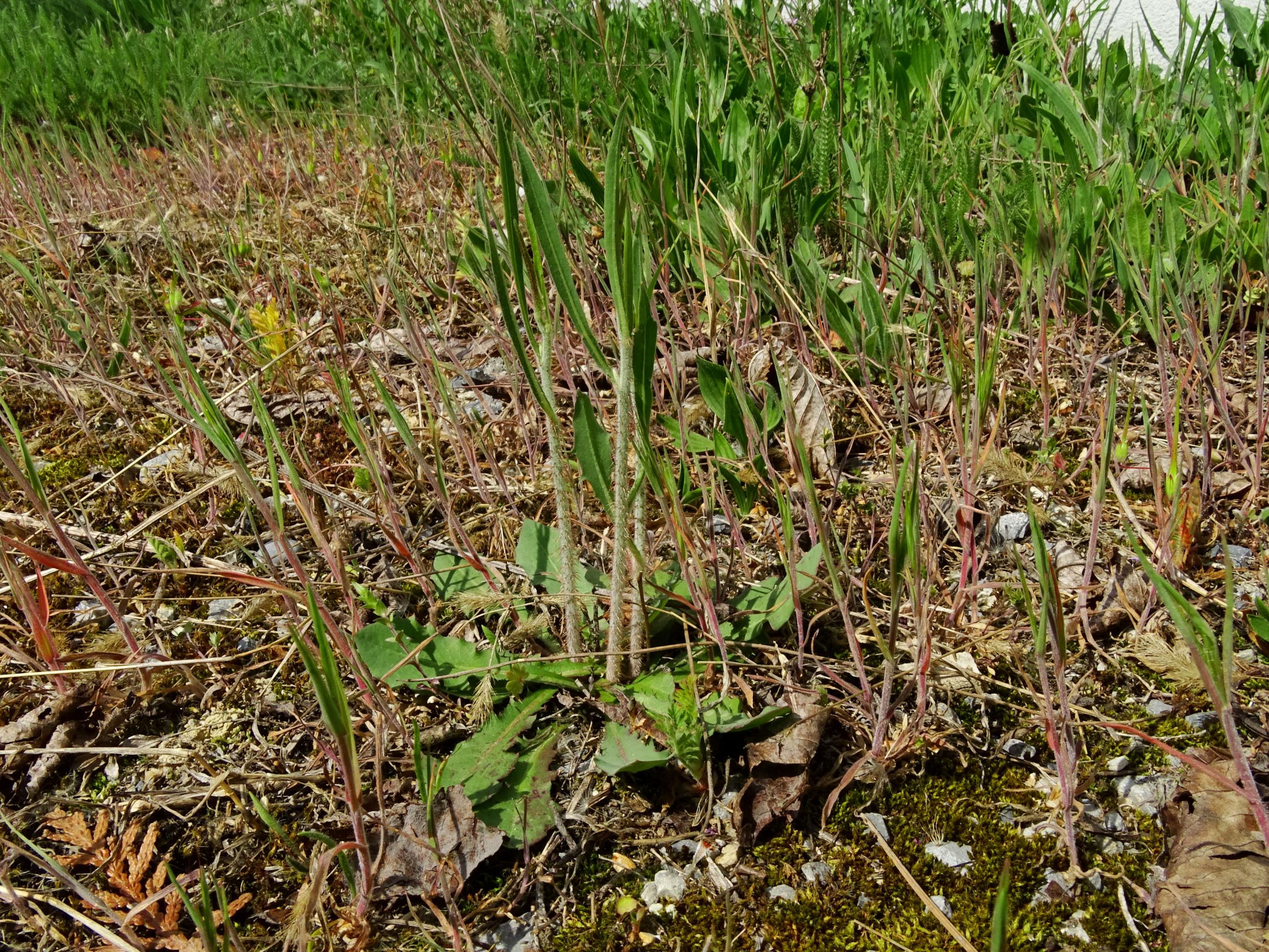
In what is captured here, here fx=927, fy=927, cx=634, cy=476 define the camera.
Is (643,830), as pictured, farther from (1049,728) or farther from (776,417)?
(776,417)

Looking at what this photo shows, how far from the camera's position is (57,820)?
131 cm

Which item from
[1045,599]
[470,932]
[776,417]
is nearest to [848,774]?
[1045,599]

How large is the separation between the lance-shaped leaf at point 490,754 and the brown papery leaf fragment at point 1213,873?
0.83 meters

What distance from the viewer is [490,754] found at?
131cm

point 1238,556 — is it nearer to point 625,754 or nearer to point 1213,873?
point 1213,873

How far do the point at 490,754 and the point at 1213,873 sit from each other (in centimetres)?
91

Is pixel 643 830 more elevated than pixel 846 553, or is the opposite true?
pixel 846 553

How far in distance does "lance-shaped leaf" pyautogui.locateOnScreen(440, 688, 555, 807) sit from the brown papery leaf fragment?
32.7 inches

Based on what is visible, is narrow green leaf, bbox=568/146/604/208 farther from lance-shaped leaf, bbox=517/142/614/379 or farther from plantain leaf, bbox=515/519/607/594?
lance-shaped leaf, bbox=517/142/614/379

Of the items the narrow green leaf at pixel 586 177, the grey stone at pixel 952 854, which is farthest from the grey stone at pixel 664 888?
the narrow green leaf at pixel 586 177

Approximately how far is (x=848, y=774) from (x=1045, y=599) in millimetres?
386

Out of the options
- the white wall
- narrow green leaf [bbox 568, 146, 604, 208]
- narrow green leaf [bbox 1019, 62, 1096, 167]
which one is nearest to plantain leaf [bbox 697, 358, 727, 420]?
narrow green leaf [bbox 568, 146, 604, 208]

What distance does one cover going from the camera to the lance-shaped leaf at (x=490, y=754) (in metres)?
1.27

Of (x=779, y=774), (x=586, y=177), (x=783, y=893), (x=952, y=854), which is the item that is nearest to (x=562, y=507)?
(x=779, y=774)
